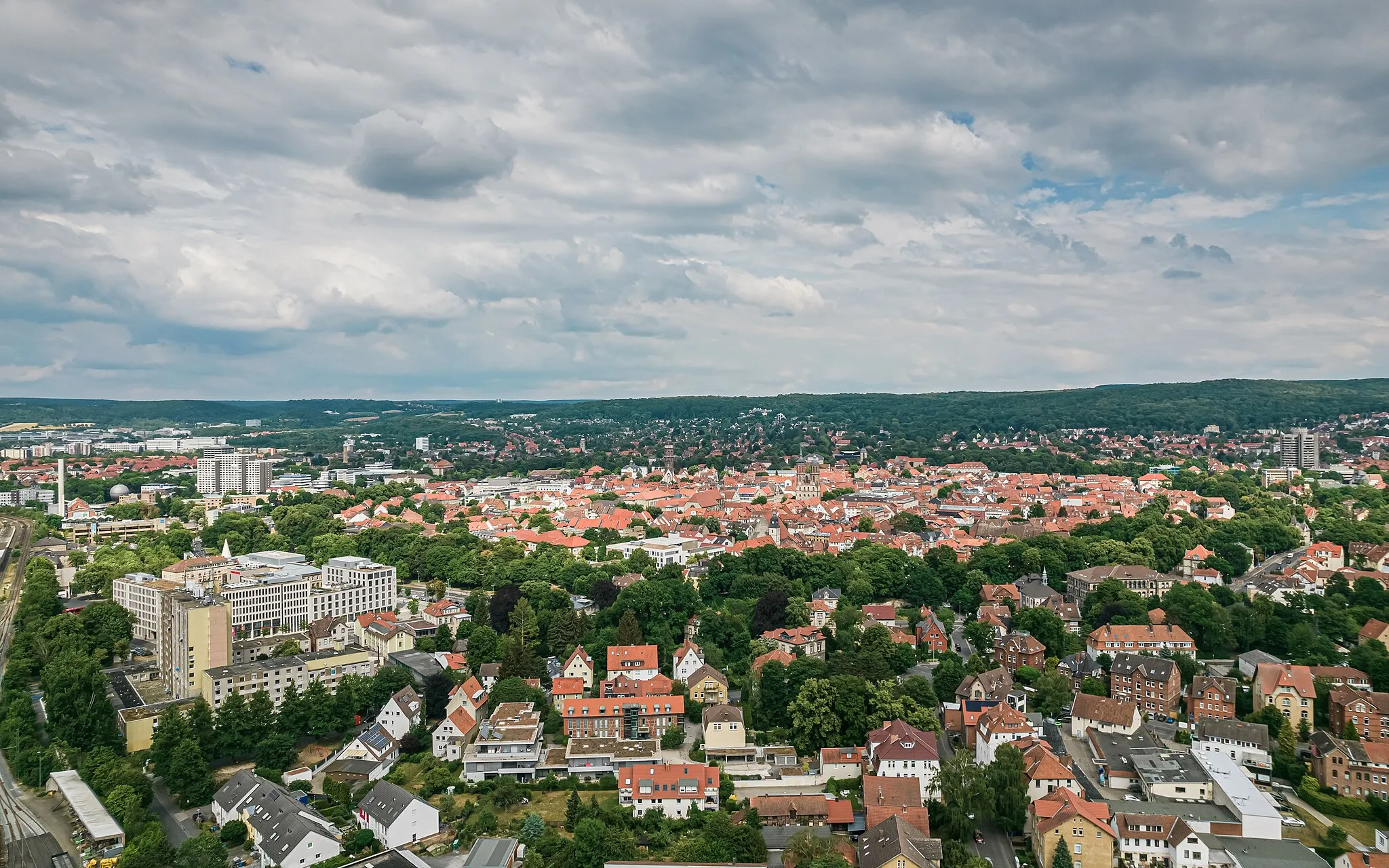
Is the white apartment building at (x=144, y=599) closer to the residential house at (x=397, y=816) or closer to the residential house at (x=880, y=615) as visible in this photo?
the residential house at (x=397, y=816)

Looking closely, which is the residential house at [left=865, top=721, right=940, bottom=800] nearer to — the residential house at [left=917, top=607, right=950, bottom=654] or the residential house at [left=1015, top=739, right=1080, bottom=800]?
the residential house at [left=1015, top=739, right=1080, bottom=800]

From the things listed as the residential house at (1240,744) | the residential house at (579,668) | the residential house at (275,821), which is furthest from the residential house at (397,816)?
the residential house at (1240,744)

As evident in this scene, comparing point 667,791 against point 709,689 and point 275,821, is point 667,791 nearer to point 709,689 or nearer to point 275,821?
point 709,689

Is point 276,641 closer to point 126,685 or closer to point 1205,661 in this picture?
point 126,685

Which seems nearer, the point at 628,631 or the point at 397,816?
A: the point at 397,816

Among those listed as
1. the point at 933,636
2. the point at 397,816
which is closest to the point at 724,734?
the point at 397,816

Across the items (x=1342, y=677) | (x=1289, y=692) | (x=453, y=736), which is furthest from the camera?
(x=1342, y=677)

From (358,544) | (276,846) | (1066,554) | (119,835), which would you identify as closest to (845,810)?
(276,846)
